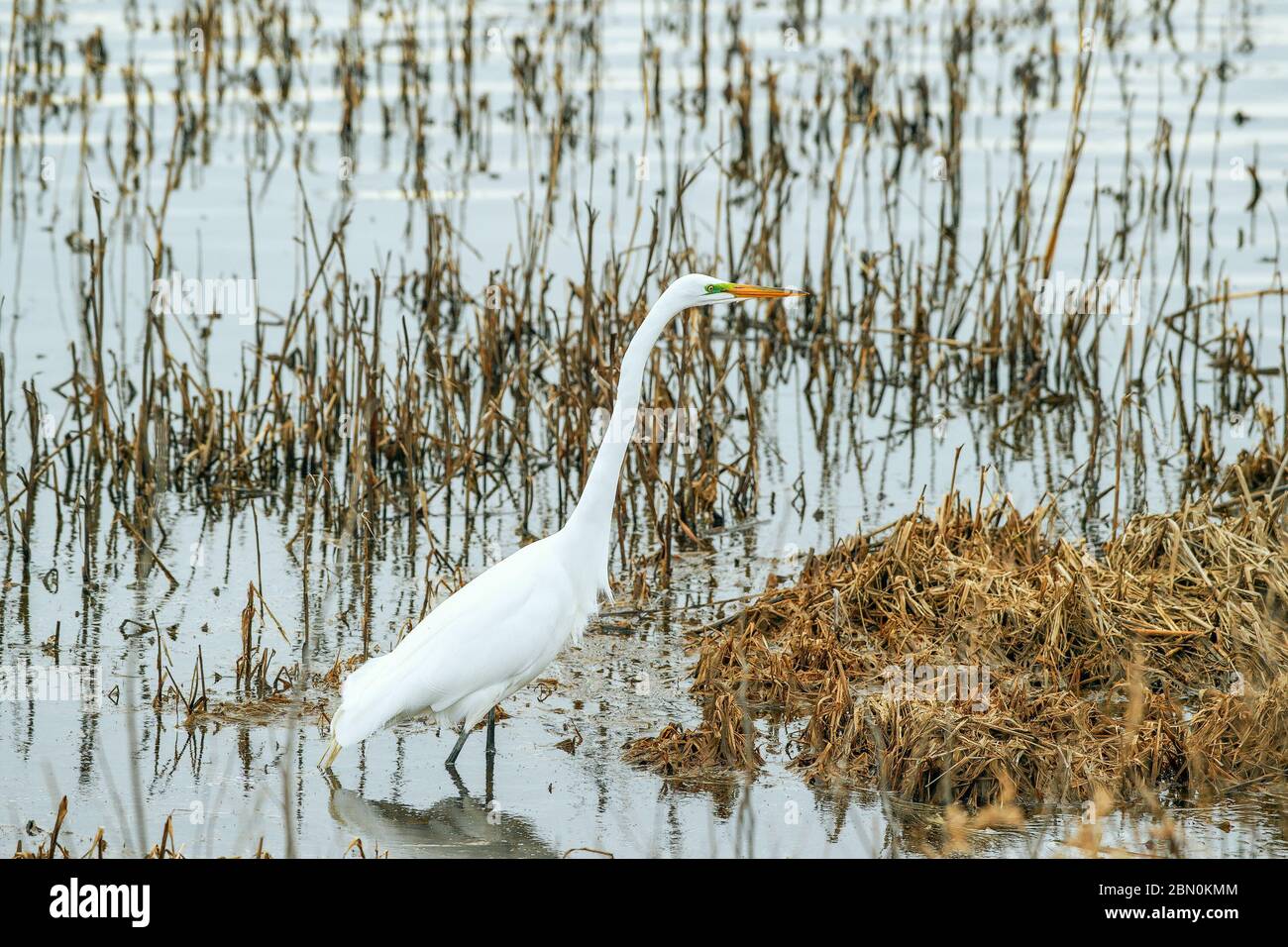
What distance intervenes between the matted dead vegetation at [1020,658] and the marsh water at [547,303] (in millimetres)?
156

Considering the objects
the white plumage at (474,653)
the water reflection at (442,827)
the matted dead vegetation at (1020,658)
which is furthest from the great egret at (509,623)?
the matted dead vegetation at (1020,658)

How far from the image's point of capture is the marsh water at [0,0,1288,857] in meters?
4.79

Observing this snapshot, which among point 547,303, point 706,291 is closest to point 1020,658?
point 706,291

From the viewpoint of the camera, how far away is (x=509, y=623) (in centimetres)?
501

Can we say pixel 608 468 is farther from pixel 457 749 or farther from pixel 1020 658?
pixel 1020 658

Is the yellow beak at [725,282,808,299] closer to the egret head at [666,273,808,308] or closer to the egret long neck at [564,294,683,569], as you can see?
the egret head at [666,273,808,308]

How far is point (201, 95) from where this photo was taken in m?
13.0

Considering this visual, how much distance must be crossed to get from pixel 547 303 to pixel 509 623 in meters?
5.20

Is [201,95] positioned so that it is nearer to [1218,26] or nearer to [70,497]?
[70,497]

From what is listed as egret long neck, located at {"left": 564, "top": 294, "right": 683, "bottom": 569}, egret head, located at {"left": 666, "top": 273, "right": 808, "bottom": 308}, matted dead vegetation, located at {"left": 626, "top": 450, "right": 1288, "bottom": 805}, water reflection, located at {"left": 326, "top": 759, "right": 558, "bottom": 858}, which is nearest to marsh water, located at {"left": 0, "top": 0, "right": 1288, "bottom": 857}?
water reflection, located at {"left": 326, "top": 759, "right": 558, "bottom": 858}

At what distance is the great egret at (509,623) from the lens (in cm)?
488

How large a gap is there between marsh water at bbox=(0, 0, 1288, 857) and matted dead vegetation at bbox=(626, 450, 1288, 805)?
16 centimetres

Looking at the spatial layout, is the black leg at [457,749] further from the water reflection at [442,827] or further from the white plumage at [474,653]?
the water reflection at [442,827]
